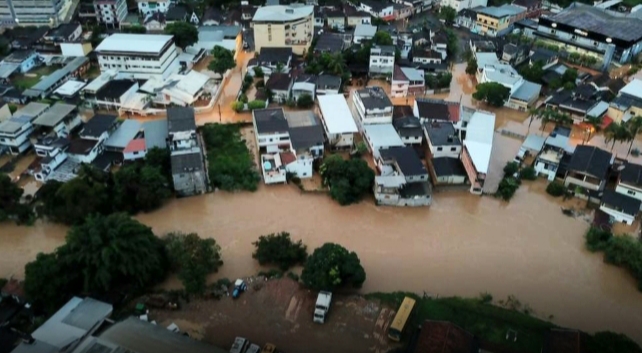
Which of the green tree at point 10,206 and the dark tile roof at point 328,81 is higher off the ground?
the dark tile roof at point 328,81

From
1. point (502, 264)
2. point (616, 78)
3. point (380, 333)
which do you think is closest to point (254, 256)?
point (380, 333)

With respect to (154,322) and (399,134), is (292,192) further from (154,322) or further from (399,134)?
(154,322)

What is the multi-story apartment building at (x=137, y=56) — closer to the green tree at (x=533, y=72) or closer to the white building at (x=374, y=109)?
the white building at (x=374, y=109)

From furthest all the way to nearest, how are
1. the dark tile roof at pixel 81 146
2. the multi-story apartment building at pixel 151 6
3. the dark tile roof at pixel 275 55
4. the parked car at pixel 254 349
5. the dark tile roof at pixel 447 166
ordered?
the multi-story apartment building at pixel 151 6
the dark tile roof at pixel 275 55
the dark tile roof at pixel 81 146
the dark tile roof at pixel 447 166
the parked car at pixel 254 349

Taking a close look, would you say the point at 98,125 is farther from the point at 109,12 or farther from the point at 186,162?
the point at 109,12

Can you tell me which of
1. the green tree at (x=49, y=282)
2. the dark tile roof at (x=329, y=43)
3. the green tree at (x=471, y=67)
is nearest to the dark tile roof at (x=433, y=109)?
the green tree at (x=471, y=67)

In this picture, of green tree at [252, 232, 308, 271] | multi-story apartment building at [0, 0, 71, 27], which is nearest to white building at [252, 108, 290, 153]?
green tree at [252, 232, 308, 271]
